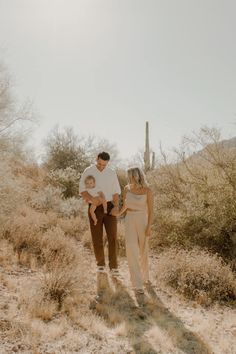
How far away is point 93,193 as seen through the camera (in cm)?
591

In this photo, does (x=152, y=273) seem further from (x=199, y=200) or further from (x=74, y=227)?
(x=74, y=227)

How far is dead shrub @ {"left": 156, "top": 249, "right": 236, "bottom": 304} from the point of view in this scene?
5781 millimetres

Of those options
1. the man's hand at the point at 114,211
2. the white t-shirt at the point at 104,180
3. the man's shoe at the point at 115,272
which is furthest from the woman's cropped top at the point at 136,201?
the man's shoe at the point at 115,272

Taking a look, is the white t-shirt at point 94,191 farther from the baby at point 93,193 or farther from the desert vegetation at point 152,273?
the desert vegetation at point 152,273

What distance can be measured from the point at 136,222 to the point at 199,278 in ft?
5.14

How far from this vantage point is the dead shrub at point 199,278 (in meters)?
5.78

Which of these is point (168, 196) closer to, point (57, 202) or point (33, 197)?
point (57, 202)

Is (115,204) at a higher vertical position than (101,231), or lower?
higher

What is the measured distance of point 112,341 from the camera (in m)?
4.07

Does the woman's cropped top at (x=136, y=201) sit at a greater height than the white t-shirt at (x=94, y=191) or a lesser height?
lesser

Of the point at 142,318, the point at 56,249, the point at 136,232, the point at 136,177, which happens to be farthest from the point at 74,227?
the point at 142,318

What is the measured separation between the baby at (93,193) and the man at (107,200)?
0.19ft

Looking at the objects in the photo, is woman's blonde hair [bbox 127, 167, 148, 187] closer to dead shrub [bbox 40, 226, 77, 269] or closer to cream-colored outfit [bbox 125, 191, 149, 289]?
cream-colored outfit [bbox 125, 191, 149, 289]

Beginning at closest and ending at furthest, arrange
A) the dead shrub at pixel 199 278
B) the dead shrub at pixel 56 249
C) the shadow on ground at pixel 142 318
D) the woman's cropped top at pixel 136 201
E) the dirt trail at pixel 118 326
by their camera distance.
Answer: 1. the dirt trail at pixel 118 326
2. the shadow on ground at pixel 142 318
3. the woman's cropped top at pixel 136 201
4. the dead shrub at pixel 199 278
5. the dead shrub at pixel 56 249
